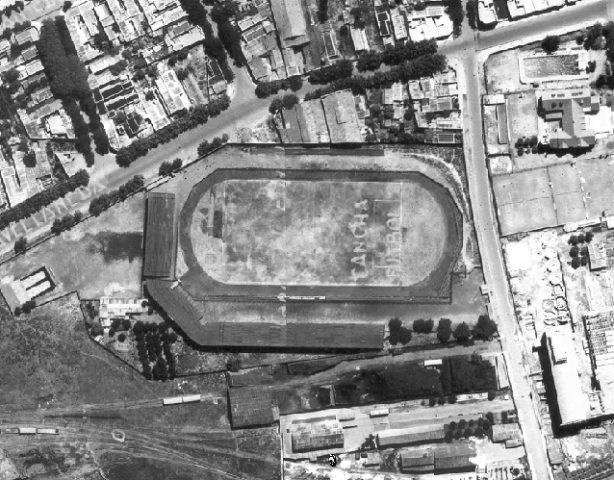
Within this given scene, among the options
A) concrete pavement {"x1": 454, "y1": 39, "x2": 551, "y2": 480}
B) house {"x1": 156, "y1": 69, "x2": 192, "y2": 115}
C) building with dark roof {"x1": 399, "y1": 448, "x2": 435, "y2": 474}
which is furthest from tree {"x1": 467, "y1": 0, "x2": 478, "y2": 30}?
building with dark roof {"x1": 399, "y1": 448, "x2": 435, "y2": 474}

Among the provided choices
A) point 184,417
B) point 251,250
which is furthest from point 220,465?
point 251,250

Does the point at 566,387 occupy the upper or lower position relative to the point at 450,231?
lower

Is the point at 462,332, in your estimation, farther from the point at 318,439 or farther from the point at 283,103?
the point at 283,103

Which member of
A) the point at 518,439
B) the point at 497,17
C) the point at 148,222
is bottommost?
the point at 518,439

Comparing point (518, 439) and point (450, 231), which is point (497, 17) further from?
point (518, 439)

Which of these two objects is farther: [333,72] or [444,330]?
[333,72]

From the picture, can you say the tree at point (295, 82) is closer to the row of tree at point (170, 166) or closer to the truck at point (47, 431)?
the row of tree at point (170, 166)

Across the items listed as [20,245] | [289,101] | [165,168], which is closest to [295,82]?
[289,101]
